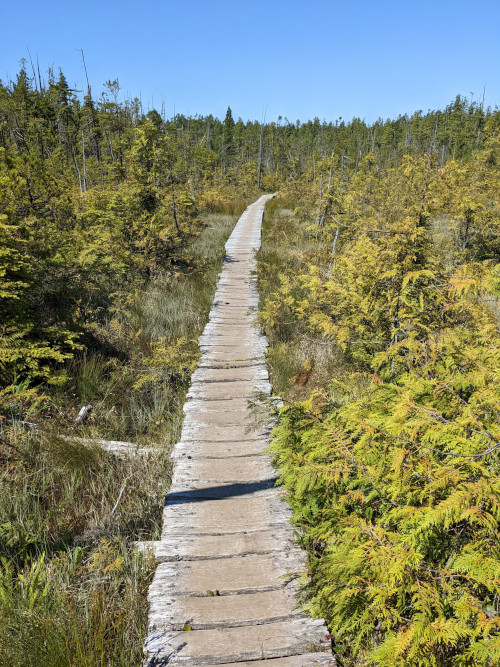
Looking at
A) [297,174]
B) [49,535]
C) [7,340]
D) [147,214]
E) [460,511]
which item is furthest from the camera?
[297,174]

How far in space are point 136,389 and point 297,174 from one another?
45844 mm

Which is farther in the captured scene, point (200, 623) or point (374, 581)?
point (200, 623)

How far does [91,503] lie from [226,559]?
121 centimetres

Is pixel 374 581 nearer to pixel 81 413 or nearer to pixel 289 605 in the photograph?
pixel 289 605

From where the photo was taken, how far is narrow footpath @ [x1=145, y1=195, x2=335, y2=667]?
1984mm

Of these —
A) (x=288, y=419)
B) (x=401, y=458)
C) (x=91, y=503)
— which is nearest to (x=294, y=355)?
(x=288, y=419)

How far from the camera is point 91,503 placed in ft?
10.0

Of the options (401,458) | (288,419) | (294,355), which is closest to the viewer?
(401,458)

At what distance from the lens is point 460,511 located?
137cm

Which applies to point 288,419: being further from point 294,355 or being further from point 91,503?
point 294,355

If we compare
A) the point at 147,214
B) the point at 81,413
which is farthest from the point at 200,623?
the point at 147,214

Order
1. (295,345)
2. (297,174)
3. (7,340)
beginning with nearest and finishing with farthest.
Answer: (7,340)
(295,345)
(297,174)

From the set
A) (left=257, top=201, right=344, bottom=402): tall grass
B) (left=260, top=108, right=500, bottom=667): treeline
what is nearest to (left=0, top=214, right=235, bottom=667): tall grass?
(left=260, top=108, right=500, bottom=667): treeline

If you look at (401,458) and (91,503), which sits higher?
(401,458)
